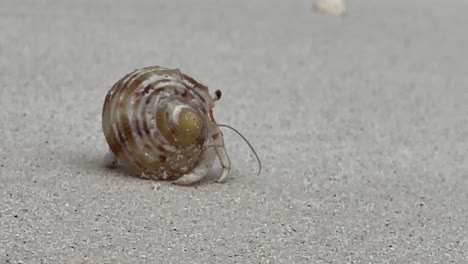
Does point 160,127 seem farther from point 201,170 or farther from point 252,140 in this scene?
point 252,140

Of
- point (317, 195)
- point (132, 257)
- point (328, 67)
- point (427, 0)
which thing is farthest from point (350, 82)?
point (427, 0)

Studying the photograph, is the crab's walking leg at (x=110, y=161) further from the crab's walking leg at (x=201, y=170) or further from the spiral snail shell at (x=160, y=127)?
the crab's walking leg at (x=201, y=170)

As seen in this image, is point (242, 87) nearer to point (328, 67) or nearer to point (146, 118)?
point (328, 67)

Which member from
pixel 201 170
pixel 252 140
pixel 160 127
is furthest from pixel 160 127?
pixel 252 140

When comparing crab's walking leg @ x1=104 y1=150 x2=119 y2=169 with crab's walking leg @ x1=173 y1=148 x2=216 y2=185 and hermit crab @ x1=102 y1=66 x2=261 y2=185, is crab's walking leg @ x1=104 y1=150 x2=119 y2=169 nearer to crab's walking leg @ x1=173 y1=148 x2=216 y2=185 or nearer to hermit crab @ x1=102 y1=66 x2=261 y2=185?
hermit crab @ x1=102 y1=66 x2=261 y2=185

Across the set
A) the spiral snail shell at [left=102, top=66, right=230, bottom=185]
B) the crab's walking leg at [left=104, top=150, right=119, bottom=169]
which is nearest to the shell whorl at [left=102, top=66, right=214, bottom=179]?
the spiral snail shell at [left=102, top=66, right=230, bottom=185]

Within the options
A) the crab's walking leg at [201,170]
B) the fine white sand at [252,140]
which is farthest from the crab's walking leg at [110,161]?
the crab's walking leg at [201,170]

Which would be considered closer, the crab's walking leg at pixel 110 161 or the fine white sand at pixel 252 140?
the fine white sand at pixel 252 140
